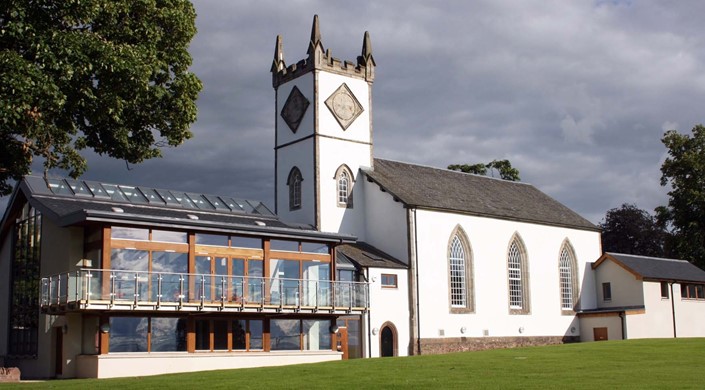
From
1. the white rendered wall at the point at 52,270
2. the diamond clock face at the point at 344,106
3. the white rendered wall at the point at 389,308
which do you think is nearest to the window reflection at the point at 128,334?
the white rendered wall at the point at 52,270

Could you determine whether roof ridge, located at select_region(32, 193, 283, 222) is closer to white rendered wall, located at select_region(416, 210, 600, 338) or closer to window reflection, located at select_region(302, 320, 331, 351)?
window reflection, located at select_region(302, 320, 331, 351)

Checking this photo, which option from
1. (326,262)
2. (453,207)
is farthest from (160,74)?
(453,207)

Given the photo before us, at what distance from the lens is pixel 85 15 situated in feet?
65.4

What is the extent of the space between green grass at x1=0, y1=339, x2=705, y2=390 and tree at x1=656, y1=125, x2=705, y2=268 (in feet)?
104

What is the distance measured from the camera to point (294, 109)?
46656 millimetres

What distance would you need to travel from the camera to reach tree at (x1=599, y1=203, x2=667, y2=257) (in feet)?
229

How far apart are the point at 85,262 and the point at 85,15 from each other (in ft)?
41.2

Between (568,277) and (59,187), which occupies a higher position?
(59,187)

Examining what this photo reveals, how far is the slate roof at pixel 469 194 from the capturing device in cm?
4531

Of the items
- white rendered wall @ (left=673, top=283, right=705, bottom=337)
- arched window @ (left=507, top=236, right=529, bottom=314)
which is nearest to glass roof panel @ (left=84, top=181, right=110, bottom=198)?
arched window @ (left=507, top=236, right=529, bottom=314)

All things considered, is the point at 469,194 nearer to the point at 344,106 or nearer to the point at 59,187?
the point at 344,106

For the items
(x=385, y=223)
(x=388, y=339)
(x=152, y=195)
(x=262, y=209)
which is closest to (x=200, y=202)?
(x=152, y=195)

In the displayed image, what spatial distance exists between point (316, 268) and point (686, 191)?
33483mm

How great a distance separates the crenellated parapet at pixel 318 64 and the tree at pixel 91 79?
21.3 metres
